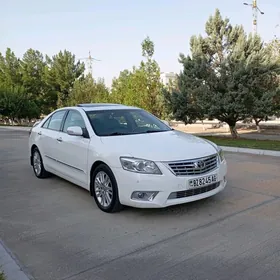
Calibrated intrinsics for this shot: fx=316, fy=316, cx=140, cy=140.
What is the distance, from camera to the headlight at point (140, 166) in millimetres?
3891

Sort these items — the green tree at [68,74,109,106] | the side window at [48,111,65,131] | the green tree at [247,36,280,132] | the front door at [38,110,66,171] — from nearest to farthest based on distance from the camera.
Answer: the front door at [38,110,66,171] → the side window at [48,111,65,131] → the green tree at [247,36,280,132] → the green tree at [68,74,109,106]

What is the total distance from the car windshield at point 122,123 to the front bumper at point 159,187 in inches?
37.9

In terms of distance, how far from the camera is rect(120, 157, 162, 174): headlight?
12.8 feet

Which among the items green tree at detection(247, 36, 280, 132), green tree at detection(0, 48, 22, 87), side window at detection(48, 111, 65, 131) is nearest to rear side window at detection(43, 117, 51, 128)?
side window at detection(48, 111, 65, 131)

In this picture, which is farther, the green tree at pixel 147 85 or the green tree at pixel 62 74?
the green tree at pixel 62 74

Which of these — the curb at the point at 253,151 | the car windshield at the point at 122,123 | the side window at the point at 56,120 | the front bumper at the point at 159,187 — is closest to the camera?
the front bumper at the point at 159,187

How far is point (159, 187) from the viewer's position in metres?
3.88

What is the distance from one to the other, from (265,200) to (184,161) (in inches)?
66.1

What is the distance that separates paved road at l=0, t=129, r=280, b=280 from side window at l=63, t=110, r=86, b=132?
116 centimetres

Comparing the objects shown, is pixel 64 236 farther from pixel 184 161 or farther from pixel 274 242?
pixel 274 242

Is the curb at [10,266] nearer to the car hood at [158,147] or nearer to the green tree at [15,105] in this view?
the car hood at [158,147]

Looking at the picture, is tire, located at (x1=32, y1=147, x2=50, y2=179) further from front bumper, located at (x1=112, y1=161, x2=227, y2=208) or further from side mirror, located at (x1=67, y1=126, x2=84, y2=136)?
front bumper, located at (x1=112, y1=161, x2=227, y2=208)

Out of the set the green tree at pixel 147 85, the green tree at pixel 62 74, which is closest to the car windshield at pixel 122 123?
the green tree at pixel 147 85

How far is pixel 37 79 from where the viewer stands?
43.2m
